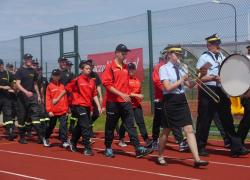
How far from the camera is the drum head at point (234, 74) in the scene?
30.1ft

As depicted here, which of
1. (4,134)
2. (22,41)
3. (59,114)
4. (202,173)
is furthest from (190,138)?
(22,41)

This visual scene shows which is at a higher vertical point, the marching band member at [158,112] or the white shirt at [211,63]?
the white shirt at [211,63]

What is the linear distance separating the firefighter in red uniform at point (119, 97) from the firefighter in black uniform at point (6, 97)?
4.76 metres

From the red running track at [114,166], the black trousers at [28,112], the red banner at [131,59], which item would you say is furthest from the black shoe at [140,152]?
the red banner at [131,59]

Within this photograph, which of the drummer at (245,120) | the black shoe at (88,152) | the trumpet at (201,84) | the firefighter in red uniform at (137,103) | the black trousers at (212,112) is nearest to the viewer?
the trumpet at (201,84)

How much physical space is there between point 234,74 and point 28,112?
552 cm

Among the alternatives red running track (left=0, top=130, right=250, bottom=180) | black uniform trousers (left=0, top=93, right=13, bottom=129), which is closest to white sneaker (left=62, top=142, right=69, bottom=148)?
red running track (left=0, top=130, right=250, bottom=180)

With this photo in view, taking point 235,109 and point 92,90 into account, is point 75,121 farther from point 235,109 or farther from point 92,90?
point 235,109

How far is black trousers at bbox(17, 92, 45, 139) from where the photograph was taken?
12492 millimetres

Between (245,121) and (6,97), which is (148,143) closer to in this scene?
(245,121)

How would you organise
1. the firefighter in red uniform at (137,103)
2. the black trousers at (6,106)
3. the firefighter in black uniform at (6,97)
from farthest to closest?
the black trousers at (6,106) → the firefighter in black uniform at (6,97) → the firefighter in red uniform at (137,103)

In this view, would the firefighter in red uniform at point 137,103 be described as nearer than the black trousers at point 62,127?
Yes

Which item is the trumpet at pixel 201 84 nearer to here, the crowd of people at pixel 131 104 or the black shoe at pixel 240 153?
the crowd of people at pixel 131 104

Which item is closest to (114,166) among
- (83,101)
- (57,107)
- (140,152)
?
(140,152)
